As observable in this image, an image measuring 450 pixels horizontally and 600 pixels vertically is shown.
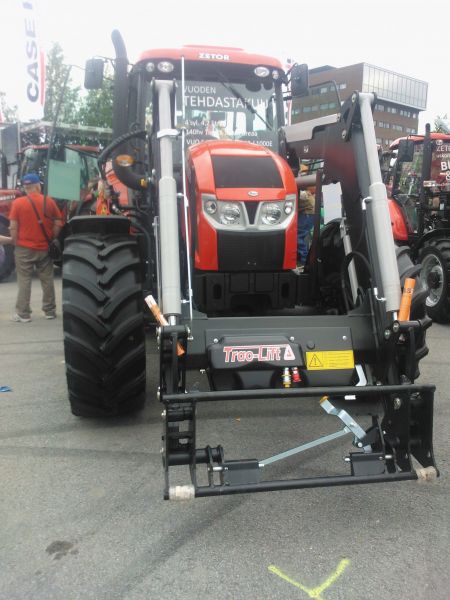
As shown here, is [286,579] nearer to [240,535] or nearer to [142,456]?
[240,535]

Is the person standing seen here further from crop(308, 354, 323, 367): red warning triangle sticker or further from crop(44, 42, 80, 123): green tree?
crop(44, 42, 80, 123): green tree

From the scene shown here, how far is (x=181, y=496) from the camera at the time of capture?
2365 mm

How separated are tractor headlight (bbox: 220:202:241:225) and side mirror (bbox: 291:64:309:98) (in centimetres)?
217

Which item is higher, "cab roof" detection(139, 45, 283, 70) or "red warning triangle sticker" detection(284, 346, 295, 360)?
"cab roof" detection(139, 45, 283, 70)

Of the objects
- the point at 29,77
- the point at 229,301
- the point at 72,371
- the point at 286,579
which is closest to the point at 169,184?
the point at 229,301

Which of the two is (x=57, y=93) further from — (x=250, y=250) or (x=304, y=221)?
(x=250, y=250)

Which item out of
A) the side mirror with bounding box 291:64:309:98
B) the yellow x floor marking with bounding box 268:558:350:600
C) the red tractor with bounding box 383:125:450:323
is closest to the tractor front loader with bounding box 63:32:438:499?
the yellow x floor marking with bounding box 268:558:350:600

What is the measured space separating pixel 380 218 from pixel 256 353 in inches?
42.8

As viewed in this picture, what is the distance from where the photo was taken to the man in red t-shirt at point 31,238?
283 inches

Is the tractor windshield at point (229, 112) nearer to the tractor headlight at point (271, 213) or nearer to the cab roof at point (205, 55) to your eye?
the cab roof at point (205, 55)

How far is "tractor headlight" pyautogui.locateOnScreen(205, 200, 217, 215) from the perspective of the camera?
3457 mm

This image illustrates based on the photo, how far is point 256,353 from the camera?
295 cm

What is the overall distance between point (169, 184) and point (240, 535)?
188 cm

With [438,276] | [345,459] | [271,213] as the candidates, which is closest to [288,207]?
[271,213]
